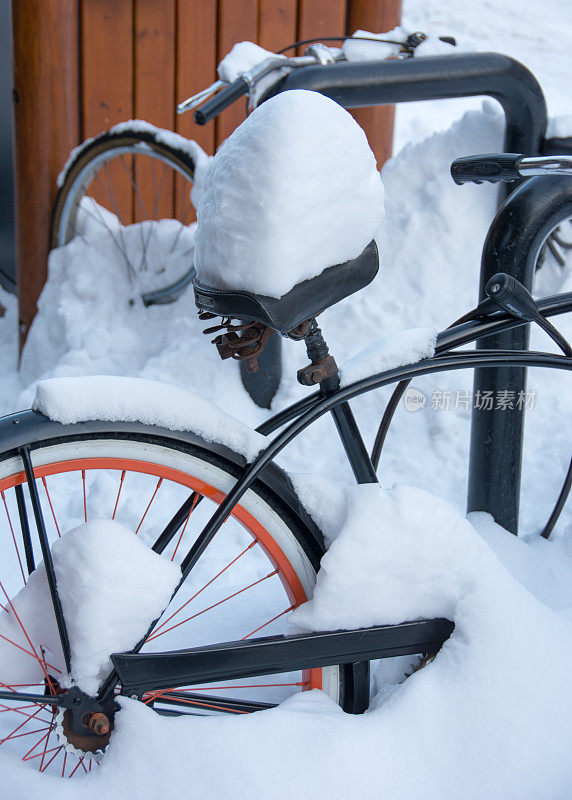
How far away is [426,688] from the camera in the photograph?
52.4 inches

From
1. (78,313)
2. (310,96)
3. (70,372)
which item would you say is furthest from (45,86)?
(310,96)

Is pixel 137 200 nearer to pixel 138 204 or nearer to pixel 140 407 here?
pixel 138 204

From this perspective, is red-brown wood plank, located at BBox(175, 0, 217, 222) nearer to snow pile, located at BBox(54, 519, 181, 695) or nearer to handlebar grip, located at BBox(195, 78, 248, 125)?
handlebar grip, located at BBox(195, 78, 248, 125)

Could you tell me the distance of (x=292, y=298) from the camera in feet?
3.96

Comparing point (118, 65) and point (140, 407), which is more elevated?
point (118, 65)

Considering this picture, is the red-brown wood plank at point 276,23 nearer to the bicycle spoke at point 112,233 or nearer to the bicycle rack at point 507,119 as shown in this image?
the bicycle spoke at point 112,233

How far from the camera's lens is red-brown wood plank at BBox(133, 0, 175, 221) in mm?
3430

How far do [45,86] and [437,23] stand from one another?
5.88 metres

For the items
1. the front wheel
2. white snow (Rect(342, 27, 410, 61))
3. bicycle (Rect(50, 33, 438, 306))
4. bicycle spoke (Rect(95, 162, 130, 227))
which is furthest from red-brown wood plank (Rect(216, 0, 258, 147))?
the front wheel

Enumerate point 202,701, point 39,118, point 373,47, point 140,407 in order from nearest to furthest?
1. point 140,407
2. point 202,701
3. point 373,47
4. point 39,118

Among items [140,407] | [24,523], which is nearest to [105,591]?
[24,523]

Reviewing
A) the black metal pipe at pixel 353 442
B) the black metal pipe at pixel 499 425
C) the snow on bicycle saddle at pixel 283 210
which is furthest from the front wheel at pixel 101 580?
the black metal pipe at pixel 499 425

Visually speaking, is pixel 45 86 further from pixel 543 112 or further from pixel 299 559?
pixel 299 559

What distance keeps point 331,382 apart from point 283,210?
31 centimetres
